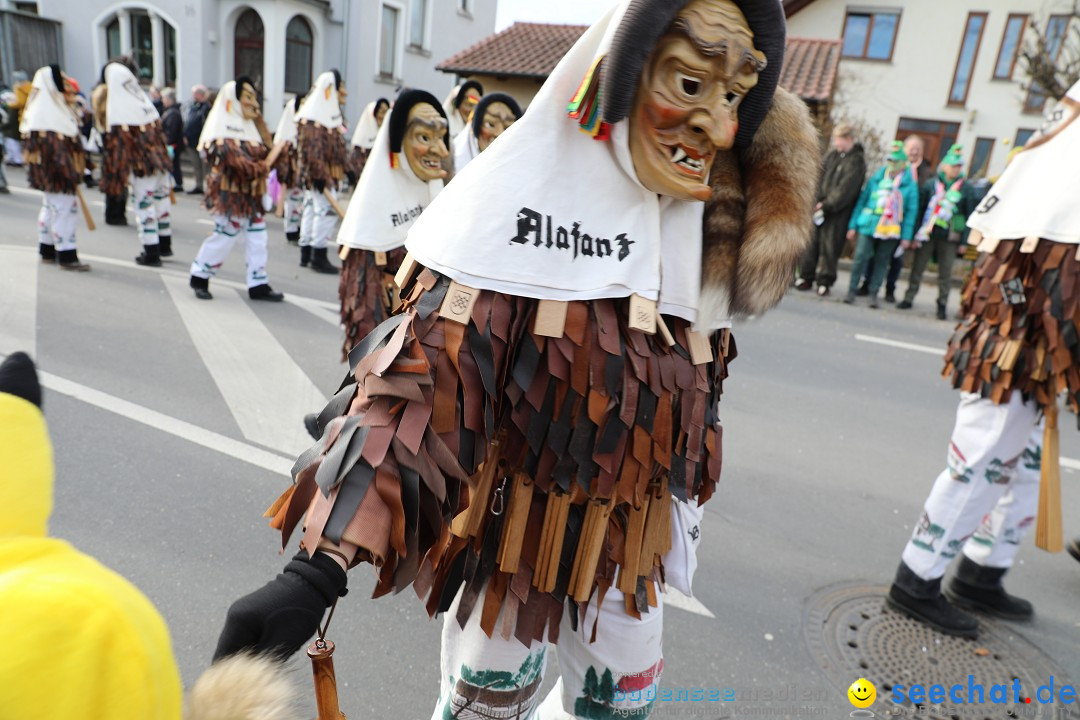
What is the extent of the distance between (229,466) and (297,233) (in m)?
7.38

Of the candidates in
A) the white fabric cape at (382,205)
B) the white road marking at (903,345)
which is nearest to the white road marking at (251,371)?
the white fabric cape at (382,205)

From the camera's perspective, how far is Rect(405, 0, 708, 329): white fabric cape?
4.64 ft

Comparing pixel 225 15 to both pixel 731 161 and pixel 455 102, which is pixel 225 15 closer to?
pixel 455 102

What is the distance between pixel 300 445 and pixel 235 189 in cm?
381

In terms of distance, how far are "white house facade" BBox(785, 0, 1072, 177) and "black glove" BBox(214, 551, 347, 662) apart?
64.9 ft

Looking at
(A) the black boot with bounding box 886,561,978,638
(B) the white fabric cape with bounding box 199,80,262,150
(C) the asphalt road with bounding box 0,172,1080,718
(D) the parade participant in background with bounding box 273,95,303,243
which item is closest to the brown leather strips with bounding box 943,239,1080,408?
(A) the black boot with bounding box 886,561,978,638

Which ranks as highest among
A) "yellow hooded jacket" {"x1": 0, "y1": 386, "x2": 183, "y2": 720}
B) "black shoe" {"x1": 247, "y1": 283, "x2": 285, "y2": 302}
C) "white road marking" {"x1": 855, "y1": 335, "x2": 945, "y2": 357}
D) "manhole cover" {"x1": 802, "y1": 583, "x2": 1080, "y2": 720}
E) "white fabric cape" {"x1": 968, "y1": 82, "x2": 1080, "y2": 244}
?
"white fabric cape" {"x1": 968, "y1": 82, "x2": 1080, "y2": 244}

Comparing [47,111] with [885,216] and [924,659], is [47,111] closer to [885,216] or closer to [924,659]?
[924,659]

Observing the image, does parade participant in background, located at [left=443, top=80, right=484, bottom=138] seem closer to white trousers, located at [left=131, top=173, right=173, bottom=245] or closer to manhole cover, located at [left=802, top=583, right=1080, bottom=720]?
white trousers, located at [left=131, top=173, right=173, bottom=245]

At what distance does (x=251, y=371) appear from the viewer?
17.1ft

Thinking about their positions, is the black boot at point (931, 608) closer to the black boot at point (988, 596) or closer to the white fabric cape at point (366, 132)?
the black boot at point (988, 596)

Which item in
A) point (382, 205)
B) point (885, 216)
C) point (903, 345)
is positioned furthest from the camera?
point (885, 216)

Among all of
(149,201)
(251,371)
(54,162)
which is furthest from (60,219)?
(251,371)

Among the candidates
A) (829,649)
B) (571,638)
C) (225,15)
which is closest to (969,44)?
(225,15)
